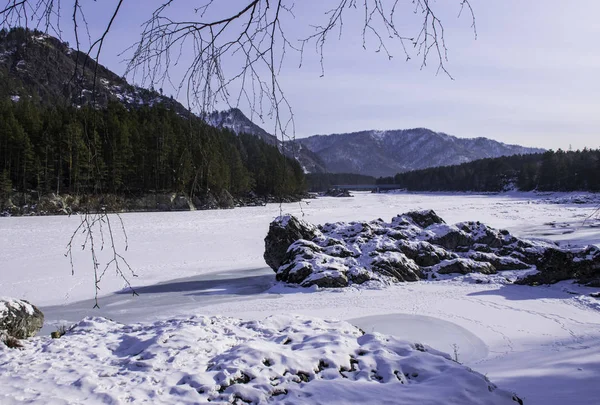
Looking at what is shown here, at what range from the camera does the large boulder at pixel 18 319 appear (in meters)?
6.46

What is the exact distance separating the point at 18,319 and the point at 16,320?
0.05m

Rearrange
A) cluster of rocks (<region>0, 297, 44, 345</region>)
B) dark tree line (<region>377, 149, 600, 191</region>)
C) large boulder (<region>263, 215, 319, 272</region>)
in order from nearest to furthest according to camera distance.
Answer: cluster of rocks (<region>0, 297, 44, 345</region>) → large boulder (<region>263, 215, 319, 272</region>) → dark tree line (<region>377, 149, 600, 191</region>)

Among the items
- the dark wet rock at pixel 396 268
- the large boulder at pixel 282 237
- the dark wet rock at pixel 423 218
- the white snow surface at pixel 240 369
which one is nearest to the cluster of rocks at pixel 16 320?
the white snow surface at pixel 240 369

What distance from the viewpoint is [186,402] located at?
4.09 metres

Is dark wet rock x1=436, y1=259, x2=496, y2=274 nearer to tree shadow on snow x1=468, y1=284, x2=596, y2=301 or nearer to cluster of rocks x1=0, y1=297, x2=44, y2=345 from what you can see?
tree shadow on snow x1=468, y1=284, x2=596, y2=301

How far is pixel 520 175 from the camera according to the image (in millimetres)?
90500

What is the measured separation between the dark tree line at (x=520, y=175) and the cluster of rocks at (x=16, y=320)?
259ft

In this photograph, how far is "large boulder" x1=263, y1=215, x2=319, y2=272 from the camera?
613 inches

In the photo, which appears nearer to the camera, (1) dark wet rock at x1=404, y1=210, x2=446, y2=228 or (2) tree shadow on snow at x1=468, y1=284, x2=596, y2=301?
(2) tree shadow on snow at x1=468, y1=284, x2=596, y2=301

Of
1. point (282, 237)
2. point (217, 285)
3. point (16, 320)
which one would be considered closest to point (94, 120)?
point (16, 320)

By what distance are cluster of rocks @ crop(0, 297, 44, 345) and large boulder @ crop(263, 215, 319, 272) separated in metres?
8.98

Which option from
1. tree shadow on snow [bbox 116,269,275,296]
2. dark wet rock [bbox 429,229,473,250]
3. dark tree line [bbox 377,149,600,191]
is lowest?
tree shadow on snow [bbox 116,269,275,296]

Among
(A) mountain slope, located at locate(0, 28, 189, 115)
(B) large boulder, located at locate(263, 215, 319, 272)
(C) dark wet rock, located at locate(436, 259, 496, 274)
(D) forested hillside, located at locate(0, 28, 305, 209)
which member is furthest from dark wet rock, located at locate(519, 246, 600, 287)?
(A) mountain slope, located at locate(0, 28, 189, 115)

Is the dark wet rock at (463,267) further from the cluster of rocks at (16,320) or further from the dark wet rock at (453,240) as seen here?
the cluster of rocks at (16,320)
